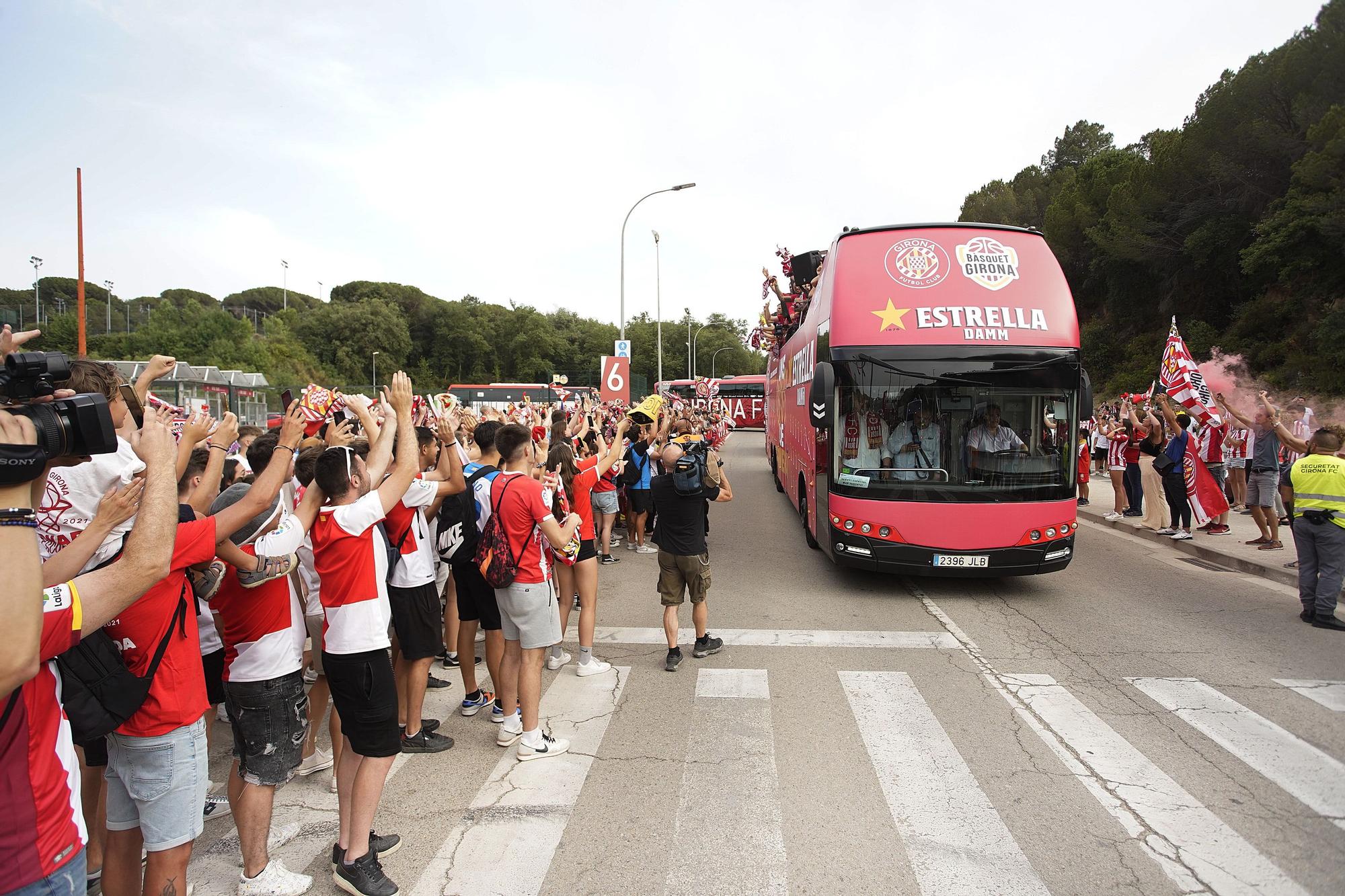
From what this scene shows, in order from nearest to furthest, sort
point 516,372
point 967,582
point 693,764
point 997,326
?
1. point 693,764
2. point 997,326
3. point 967,582
4. point 516,372

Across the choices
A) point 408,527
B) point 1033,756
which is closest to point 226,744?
point 408,527

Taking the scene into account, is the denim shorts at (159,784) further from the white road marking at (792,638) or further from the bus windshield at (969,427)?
the bus windshield at (969,427)

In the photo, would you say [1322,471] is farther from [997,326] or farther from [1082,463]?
[1082,463]

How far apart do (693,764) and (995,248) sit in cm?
646

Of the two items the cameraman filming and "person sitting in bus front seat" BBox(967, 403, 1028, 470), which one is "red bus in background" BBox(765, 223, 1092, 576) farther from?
the cameraman filming

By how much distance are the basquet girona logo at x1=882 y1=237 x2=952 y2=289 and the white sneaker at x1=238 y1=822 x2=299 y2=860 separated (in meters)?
7.07

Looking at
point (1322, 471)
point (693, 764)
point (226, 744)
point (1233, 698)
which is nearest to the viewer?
point (693, 764)

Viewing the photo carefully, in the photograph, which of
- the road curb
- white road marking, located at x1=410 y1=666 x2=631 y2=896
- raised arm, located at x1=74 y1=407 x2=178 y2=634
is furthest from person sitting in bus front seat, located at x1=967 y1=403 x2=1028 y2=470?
raised arm, located at x1=74 y1=407 x2=178 y2=634

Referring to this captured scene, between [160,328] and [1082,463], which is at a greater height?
[160,328]

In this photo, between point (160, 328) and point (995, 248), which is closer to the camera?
point (995, 248)

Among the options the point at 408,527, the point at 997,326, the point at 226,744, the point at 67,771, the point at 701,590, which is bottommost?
the point at 226,744

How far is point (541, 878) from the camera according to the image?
3268mm

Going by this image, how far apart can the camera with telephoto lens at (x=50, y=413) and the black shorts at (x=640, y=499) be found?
8899 millimetres

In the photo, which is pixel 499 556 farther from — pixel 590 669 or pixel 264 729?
pixel 590 669
